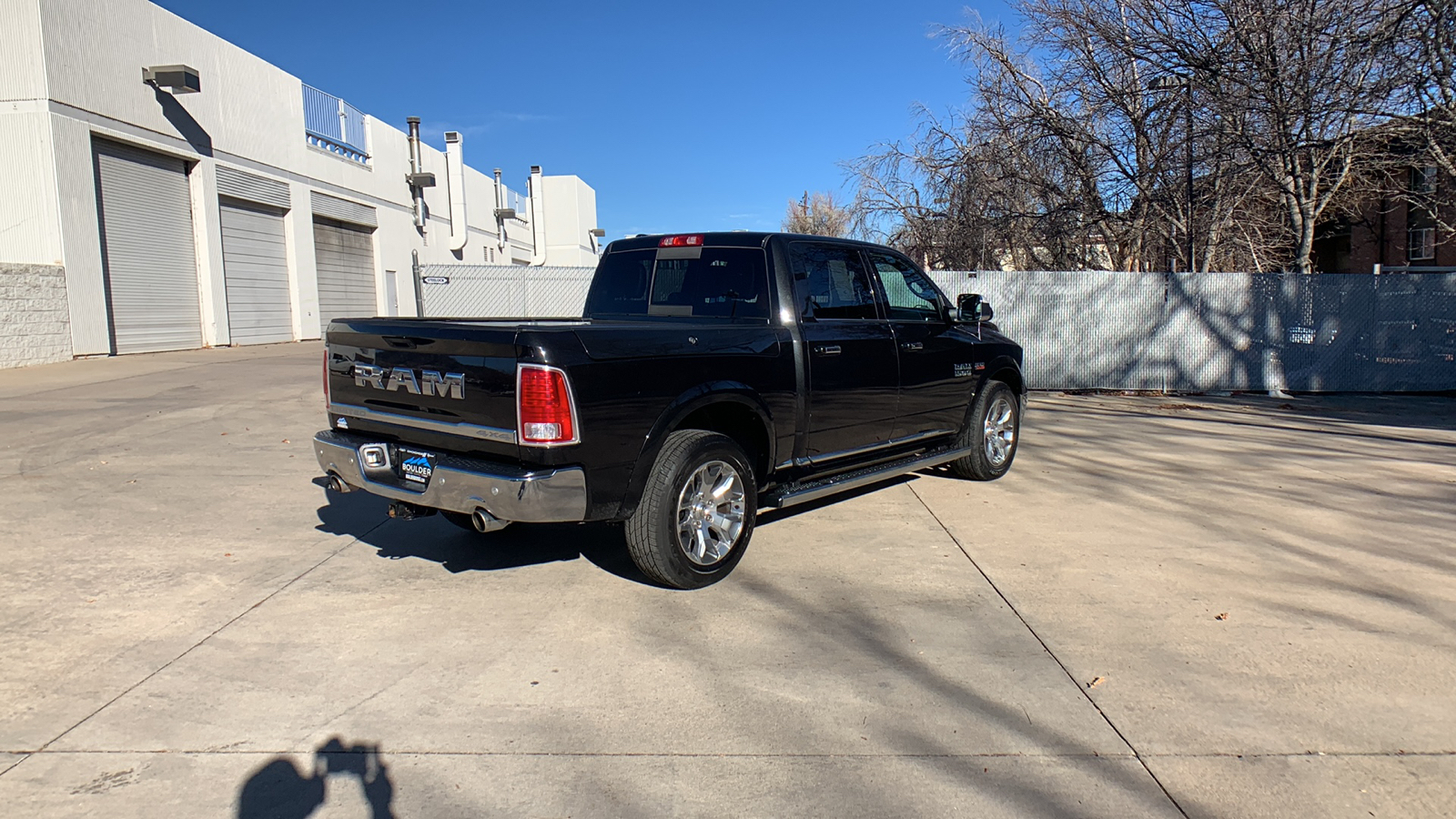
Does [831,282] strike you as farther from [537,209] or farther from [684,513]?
[537,209]

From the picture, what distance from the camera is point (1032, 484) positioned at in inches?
298

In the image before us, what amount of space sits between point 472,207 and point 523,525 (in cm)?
3784

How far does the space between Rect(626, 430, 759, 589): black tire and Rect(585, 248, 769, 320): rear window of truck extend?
3.58 feet

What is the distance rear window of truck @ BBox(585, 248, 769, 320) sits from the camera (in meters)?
5.71

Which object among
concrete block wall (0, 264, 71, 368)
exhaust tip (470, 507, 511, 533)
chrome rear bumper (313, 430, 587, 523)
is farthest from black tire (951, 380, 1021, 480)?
concrete block wall (0, 264, 71, 368)

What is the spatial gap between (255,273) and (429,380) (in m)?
23.1

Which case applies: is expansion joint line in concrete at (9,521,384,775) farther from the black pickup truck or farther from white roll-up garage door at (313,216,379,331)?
white roll-up garage door at (313,216,379,331)

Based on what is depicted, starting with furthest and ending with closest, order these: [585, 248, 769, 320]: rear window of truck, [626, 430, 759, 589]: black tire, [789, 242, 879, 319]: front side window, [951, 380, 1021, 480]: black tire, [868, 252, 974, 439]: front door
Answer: [951, 380, 1021, 480]: black tire, [868, 252, 974, 439]: front door, [789, 242, 879, 319]: front side window, [585, 248, 769, 320]: rear window of truck, [626, 430, 759, 589]: black tire

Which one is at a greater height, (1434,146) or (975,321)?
(1434,146)

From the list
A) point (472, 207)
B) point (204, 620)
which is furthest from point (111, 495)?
point (472, 207)

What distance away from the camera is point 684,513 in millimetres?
4836

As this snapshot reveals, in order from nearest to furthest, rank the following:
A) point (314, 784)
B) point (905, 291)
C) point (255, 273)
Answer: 1. point (314, 784)
2. point (905, 291)
3. point (255, 273)

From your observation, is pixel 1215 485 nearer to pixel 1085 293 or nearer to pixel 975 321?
pixel 975 321

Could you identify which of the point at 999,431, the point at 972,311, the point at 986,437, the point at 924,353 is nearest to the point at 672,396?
the point at 924,353
